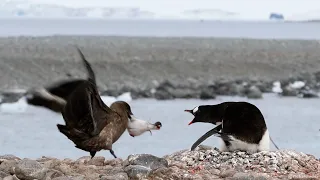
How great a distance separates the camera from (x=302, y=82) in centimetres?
2223

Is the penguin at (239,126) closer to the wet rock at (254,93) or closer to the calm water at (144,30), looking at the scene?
the wet rock at (254,93)

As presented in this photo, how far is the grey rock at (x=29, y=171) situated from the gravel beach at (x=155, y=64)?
12.1 meters

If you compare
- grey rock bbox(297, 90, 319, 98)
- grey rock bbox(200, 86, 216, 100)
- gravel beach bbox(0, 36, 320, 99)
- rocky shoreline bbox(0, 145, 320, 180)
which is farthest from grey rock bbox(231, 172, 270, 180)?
grey rock bbox(297, 90, 319, 98)

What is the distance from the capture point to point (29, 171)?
6078mm

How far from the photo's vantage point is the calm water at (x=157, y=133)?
34.2 feet

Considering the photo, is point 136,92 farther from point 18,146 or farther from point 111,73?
point 18,146

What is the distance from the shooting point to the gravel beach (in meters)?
20.7

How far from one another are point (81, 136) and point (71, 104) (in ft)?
0.86

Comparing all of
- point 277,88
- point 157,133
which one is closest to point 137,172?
point 157,133

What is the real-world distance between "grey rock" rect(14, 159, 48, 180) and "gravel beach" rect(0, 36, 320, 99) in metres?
12.1

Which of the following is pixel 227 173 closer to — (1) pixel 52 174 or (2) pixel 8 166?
(1) pixel 52 174

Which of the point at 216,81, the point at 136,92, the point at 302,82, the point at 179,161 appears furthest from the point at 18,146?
the point at 302,82

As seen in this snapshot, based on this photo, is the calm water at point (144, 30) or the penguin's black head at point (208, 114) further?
the calm water at point (144, 30)

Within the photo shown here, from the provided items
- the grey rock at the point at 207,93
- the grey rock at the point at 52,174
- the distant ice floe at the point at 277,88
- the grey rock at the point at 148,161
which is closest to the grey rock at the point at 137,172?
the grey rock at the point at 148,161
